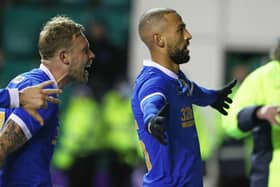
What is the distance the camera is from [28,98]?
4449mm

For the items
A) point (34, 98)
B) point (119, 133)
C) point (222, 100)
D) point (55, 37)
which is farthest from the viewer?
point (119, 133)

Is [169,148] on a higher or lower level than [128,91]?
higher

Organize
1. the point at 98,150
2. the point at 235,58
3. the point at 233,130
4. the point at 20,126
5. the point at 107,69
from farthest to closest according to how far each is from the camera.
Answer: the point at 235,58, the point at 107,69, the point at 98,150, the point at 233,130, the point at 20,126

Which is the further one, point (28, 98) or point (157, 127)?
point (28, 98)

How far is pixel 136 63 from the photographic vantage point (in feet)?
39.3

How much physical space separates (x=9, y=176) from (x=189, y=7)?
740 cm

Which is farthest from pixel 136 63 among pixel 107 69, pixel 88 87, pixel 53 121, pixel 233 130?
pixel 53 121

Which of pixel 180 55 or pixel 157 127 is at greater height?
pixel 180 55

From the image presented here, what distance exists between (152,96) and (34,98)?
596 millimetres

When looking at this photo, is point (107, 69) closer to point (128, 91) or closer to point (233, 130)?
point (128, 91)

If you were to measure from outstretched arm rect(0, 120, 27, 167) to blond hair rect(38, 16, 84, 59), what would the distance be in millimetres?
525

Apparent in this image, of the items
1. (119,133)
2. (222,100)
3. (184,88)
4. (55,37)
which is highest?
(55,37)

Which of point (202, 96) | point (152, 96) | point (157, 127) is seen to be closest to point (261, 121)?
point (202, 96)

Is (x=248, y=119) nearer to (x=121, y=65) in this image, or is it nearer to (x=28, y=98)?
(x=28, y=98)
